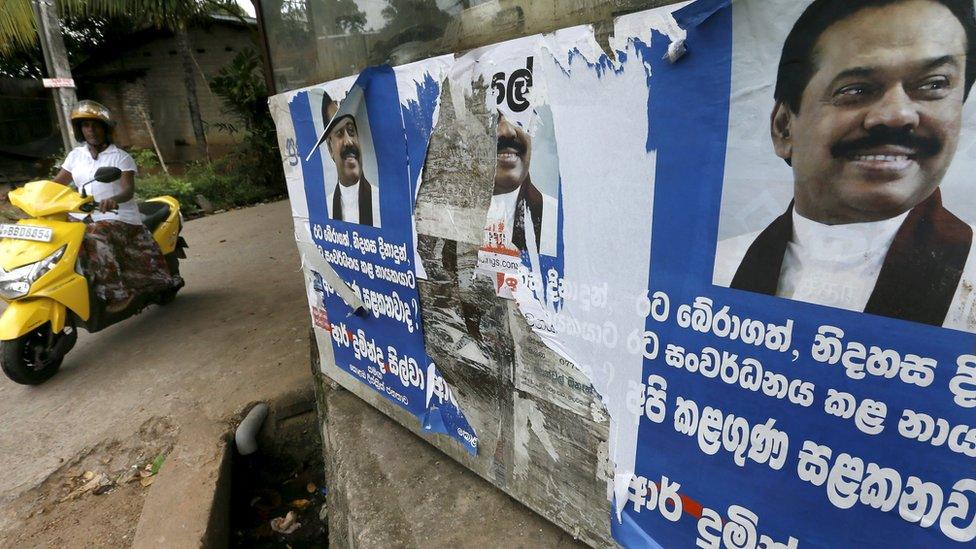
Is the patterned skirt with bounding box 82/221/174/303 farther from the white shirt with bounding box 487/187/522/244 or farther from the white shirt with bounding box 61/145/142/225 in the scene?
the white shirt with bounding box 487/187/522/244

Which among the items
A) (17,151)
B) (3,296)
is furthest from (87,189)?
(17,151)

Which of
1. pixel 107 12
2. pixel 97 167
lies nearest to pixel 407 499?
pixel 97 167

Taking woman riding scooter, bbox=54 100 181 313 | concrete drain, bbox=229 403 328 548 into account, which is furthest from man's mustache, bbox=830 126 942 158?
woman riding scooter, bbox=54 100 181 313

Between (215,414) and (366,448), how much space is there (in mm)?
1244

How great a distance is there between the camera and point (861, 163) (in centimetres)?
89

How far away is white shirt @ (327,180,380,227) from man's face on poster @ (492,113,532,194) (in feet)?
2.26

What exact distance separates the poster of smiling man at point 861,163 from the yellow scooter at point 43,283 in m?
3.85

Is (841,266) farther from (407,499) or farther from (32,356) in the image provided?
(32,356)

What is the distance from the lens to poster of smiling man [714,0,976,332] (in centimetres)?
79

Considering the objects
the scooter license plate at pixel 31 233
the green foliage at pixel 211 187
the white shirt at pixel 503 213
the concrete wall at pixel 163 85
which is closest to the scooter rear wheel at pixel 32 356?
the scooter license plate at pixel 31 233

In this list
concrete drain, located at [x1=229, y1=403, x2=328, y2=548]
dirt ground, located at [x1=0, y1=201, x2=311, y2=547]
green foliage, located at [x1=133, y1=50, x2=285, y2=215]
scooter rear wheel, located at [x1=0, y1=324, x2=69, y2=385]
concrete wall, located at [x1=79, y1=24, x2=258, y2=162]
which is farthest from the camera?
concrete wall, located at [x1=79, y1=24, x2=258, y2=162]

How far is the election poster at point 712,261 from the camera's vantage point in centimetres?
85

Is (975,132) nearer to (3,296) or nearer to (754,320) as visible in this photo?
(754,320)

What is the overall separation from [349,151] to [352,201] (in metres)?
0.21
